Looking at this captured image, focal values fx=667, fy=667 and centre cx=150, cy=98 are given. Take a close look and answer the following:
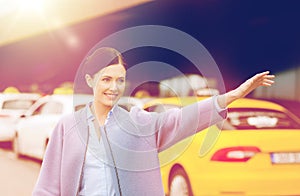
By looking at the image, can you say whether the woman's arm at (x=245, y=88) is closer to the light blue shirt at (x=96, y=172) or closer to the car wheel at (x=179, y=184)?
the light blue shirt at (x=96, y=172)

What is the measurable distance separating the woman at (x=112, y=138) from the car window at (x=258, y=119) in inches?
164

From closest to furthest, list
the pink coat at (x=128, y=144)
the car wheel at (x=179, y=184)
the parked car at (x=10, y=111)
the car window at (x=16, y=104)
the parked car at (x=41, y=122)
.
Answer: the pink coat at (x=128, y=144), the car wheel at (x=179, y=184), the parked car at (x=41, y=122), the parked car at (x=10, y=111), the car window at (x=16, y=104)

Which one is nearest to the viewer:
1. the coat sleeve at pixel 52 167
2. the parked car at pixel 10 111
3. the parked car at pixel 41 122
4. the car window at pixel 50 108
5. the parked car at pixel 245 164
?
the coat sleeve at pixel 52 167

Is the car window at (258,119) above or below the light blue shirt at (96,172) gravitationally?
above

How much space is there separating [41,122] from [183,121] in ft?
26.7

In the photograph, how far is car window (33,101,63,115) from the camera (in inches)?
420

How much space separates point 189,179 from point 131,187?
4135 millimetres

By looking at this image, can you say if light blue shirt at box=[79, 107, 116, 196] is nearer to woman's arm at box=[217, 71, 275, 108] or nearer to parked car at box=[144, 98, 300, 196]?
woman's arm at box=[217, 71, 275, 108]

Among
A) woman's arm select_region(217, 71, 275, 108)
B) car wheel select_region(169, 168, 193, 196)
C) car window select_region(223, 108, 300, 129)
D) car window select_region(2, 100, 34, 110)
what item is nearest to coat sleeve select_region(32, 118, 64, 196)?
woman's arm select_region(217, 71, 275, 108)

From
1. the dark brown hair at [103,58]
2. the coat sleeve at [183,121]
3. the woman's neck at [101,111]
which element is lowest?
the coat sleeve at [183,121]

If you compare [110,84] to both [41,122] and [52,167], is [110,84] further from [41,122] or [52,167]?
[41,122]

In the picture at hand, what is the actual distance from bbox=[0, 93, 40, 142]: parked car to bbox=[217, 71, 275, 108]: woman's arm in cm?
1154

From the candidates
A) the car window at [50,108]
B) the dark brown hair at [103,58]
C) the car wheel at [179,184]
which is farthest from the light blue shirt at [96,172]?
the car window at [50,108]

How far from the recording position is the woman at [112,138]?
9.97 feet
